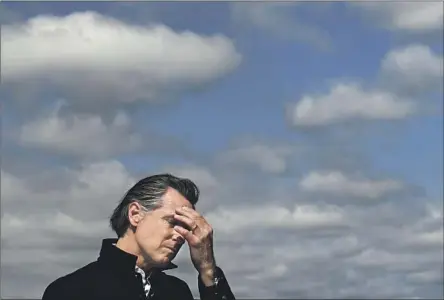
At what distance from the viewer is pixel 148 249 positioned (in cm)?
1447

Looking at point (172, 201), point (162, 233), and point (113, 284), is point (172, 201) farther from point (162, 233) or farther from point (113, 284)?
point (113, 284)

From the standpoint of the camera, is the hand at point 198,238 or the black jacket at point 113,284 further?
the black jacket at point 113,284

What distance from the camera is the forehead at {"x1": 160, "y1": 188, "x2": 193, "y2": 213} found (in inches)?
571

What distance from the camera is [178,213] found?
47.1ft

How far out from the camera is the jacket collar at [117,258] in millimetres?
14688

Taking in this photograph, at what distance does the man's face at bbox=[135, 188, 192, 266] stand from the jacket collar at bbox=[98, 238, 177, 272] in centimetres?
22

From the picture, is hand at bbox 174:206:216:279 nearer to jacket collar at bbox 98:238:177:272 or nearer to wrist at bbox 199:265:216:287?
wrist at bbox 199:265:216:287

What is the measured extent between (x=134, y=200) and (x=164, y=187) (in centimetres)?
51

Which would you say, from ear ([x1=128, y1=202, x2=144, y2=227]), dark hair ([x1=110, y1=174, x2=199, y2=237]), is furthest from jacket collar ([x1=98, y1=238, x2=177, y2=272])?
ear ([x1=128, y1=202, x2=144, y2=227])

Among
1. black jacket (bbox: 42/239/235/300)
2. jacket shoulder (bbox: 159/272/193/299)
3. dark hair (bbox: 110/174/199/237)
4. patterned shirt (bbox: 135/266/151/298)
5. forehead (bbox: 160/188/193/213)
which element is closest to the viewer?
black jacket (bbox: 42/239/235/300)

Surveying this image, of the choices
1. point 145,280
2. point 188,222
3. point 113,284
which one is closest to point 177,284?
point 145,280

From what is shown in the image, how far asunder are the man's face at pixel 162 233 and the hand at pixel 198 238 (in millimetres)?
155

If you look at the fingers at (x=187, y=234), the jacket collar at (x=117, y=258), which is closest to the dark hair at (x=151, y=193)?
the jacket collar at (x=117, y=258)

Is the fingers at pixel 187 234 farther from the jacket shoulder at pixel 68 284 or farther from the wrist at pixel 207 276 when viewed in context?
the jacket shoulder at pixel 68 284
